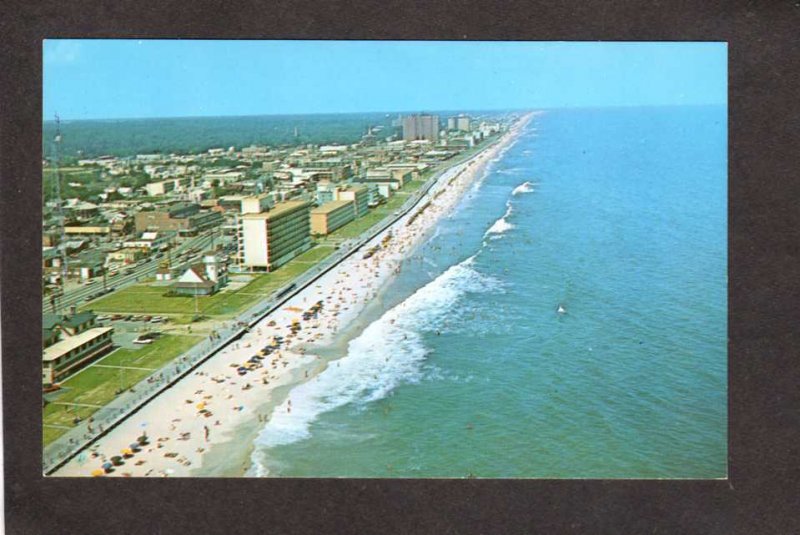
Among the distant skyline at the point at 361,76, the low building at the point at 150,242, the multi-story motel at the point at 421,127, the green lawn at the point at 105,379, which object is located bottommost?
the green lawn at the point at 105,379

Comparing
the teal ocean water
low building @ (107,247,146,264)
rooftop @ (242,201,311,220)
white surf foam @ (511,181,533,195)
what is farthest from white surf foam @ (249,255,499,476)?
low building @ (107,247,146,264)

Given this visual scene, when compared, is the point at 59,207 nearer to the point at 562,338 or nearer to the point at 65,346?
the point at 65,346

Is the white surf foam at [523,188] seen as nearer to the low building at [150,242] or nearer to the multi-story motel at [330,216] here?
the multi-story motel at [330,216]

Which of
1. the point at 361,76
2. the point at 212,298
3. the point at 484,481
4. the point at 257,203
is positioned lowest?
the point at 484,481

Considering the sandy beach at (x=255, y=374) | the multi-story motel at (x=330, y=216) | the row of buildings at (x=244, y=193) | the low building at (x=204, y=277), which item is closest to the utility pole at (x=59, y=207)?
the row of buildings at (x=244, y=193)

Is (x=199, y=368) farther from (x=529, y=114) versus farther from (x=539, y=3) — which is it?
(x=539, y=3)

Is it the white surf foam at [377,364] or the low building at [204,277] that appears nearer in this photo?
the white surf foam at [377,364]

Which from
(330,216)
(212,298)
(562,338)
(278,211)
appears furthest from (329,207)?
(562,338)
